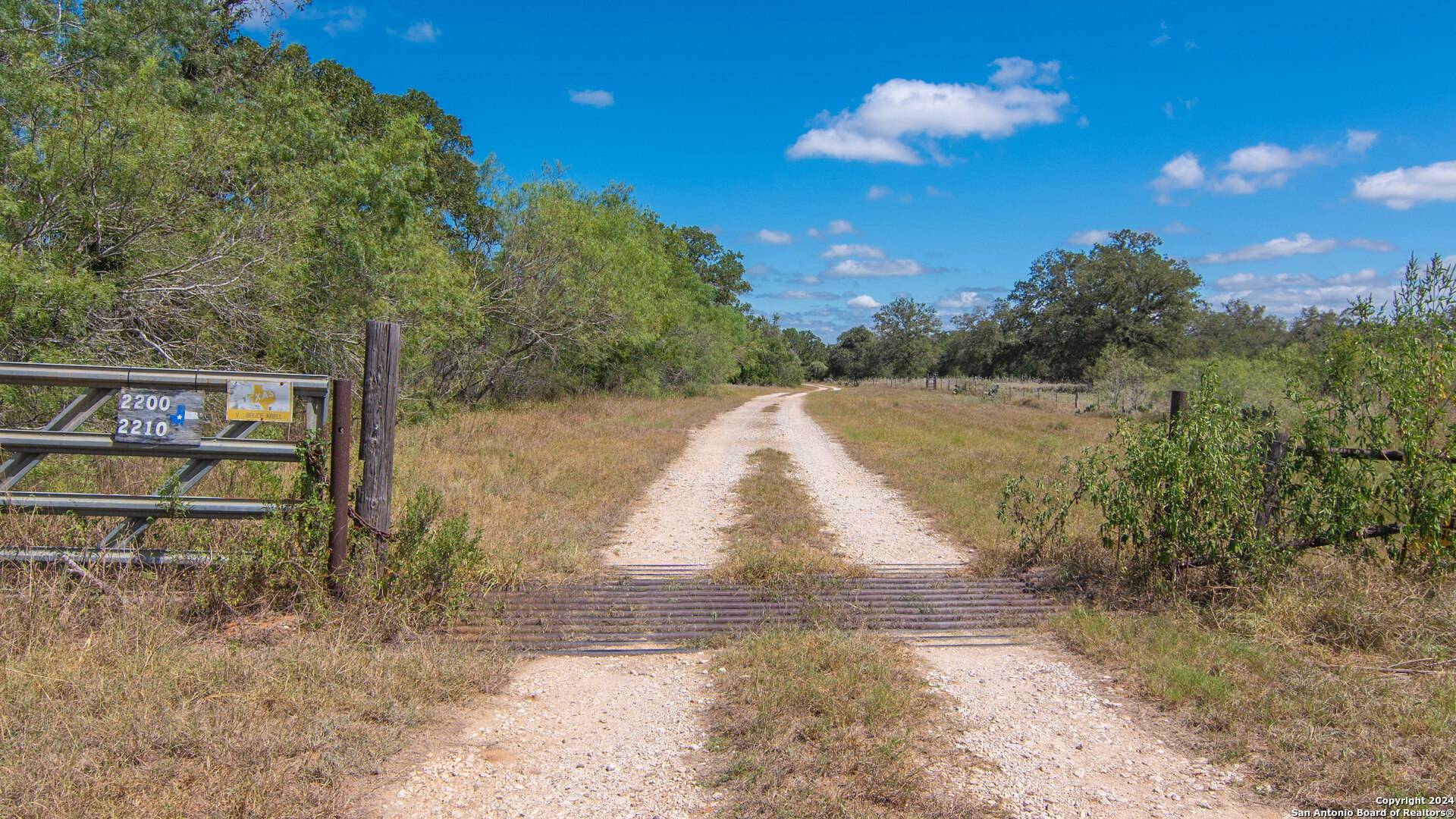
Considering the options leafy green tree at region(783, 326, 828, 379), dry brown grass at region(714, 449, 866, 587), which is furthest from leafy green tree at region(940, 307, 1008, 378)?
dry brown grass at region(714, 449, 866, 587)

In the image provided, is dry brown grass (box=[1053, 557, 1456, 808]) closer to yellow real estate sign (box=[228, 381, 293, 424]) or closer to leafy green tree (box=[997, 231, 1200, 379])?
yellow real estate sign (box=[228, 381, 293, 424])

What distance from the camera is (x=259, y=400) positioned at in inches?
194

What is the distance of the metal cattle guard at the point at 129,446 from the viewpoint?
479cm

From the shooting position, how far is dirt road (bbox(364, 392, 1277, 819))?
10.9ft

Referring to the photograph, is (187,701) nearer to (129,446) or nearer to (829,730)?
(129,446)

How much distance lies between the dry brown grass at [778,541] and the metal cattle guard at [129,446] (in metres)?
3.51

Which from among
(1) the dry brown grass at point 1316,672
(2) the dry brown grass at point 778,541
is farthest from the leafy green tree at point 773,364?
(1) the dry brown grass at point 1316,672

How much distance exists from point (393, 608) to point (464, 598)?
47 cm

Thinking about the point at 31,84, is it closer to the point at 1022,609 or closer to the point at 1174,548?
the point at 1022,609

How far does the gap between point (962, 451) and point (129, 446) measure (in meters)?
13.5

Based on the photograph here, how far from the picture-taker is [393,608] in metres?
5.04

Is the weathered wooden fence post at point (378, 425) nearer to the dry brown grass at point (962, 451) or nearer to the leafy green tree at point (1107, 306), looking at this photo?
the dry brown grass at point (962, 451)

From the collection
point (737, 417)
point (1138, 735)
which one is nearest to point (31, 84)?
point (1138, 735)

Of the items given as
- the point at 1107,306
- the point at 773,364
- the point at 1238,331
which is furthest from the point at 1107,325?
the point at 773,364
